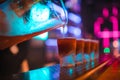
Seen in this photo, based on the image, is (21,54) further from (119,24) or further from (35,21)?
(119,24)

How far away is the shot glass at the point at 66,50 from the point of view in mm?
2564

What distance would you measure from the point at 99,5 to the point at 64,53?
6.55 meters

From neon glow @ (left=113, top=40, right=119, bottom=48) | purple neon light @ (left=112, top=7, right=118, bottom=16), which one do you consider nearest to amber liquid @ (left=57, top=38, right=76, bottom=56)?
neon glow @ (left=113, top=40, right=119, bottom=48)

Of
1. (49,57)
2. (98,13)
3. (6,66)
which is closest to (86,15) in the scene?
(98,13)

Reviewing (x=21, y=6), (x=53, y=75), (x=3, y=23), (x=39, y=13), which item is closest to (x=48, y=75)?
(x=53, y=75)

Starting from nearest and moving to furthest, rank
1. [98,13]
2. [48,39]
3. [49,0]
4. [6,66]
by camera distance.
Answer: [6,66] → [49,0] → [48,39] → [98,13]

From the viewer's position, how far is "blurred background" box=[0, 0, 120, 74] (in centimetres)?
262

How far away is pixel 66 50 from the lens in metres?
2.62

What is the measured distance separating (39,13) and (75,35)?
352 cm

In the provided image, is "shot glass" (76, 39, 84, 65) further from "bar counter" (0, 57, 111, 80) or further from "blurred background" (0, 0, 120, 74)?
"bar counter" (0, 57, 111, 80)

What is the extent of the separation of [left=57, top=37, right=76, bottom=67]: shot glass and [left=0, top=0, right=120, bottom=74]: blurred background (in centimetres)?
44

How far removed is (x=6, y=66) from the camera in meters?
2.40

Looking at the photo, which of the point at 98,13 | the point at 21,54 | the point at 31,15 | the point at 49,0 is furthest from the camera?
the point at 98,13

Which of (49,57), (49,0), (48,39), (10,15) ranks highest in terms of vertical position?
(49,0)
